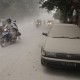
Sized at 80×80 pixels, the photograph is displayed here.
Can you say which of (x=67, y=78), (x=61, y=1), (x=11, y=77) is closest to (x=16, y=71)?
(x=11, y=77)

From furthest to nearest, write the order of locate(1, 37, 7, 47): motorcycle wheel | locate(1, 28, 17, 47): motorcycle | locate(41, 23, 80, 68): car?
locate(1, 28, 17, 47): motorcycle → locate(1, 37, 7, 47): motorcycle wheel → locate(41, 23, 80, 68): car

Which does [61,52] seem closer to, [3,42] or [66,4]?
[3,42]

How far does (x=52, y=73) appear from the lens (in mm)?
7789

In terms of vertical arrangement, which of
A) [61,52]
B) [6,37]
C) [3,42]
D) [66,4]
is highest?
[66,4]

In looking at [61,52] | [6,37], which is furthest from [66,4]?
[61,52]

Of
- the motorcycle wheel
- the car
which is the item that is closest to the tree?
the motorcycle wheel

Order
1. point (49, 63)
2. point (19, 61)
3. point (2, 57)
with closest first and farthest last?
point (49, 63) < point (19, 61) < point (2, 57)

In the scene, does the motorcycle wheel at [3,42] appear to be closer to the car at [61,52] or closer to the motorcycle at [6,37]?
the motorcycle at [6,37]

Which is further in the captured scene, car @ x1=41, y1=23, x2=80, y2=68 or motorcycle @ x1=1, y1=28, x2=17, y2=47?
motorcycle @ x1=1, y1=28, x2=17, y2=47

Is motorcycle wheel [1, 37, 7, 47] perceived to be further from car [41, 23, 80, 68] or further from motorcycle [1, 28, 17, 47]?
car [41, 23, 80, 68]

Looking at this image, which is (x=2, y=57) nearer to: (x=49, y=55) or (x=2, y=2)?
(x=49, y=55)

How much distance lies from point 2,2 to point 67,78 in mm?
48455

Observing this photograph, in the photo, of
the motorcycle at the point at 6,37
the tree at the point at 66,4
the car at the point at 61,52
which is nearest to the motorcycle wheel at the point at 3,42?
the motorcycle at the point at 6,37

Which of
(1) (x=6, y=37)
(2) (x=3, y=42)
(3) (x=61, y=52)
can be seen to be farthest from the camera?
(1) (x=6, y=37)
